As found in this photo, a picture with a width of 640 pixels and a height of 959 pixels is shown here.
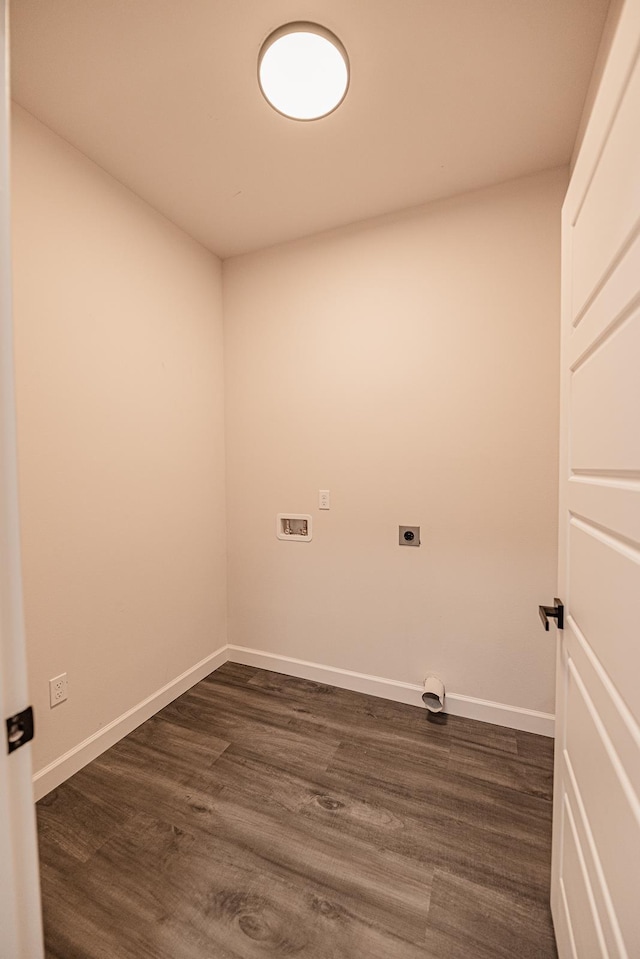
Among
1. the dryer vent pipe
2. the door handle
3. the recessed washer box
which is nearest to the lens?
the door handle

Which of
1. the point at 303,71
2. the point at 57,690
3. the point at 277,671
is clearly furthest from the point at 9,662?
the point at 277,671

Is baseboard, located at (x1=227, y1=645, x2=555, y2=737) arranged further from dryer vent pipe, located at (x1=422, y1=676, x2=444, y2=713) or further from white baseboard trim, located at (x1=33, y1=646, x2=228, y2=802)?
white baseboard trim, located at (x1=33, y1=646, x2=228, y2=802)

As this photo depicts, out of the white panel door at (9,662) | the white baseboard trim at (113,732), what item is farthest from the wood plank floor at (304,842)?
the white panel door at (9,662)

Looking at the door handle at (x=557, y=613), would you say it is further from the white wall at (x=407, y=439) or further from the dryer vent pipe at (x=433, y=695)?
the dryer vent pipe at (x=433, y=695)

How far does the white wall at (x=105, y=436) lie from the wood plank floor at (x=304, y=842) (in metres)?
0.39

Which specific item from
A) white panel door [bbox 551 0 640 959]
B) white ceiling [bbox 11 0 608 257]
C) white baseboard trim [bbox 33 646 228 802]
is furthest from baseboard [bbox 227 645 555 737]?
white ceiling [bbox 11 0 608 257]

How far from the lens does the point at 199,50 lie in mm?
1284

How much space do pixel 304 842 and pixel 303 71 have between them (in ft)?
8.73

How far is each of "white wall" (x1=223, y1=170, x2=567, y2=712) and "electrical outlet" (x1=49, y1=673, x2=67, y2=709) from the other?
1114mm

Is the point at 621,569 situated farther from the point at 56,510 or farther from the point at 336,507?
the point at 56,510

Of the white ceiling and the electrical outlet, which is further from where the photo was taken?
the electrical outlet

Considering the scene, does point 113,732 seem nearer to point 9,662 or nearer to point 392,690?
point 392,690

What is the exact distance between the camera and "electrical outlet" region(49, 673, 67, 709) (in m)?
1.59

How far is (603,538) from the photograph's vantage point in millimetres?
771
